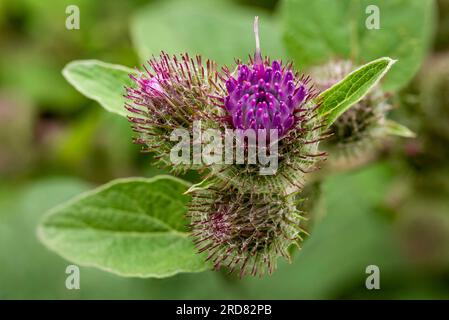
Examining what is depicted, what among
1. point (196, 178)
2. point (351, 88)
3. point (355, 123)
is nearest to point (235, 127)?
point (351, 88)

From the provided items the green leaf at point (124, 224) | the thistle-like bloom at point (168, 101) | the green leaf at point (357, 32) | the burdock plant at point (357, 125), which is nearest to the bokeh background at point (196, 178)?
the green leaf at point (357, 32)

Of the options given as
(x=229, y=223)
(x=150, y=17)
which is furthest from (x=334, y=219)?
(x=229, y=223)

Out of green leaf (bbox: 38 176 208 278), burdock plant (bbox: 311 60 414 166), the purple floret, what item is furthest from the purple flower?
green leaf (bbox: 38 176 208 278)

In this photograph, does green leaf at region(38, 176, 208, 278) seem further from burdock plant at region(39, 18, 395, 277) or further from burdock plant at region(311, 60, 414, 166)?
burdock plant at region(311, 60, 414, 166)

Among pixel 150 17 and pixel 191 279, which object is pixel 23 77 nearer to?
pixel 150 17

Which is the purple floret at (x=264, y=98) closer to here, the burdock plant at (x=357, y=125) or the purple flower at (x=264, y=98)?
the purple flower at (x=264, y=98)

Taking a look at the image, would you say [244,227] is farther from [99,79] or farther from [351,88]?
[99,79]

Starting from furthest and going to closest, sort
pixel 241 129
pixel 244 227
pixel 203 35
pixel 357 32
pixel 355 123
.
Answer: pixel 203 35, pixel 357 32, pixel 355 123, pixel 244 227, pixel 241 129
